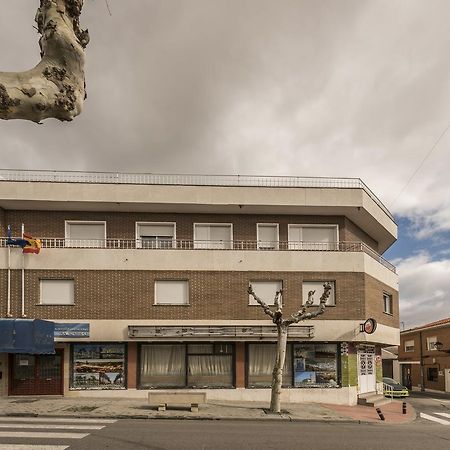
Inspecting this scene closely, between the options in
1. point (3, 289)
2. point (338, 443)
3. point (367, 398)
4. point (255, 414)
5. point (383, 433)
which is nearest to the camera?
point (338, 443)

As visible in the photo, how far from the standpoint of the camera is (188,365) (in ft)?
74.3

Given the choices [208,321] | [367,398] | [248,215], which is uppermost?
[248,215]

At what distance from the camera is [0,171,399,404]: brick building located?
22125 millimetres

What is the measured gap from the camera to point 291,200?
79.2ft

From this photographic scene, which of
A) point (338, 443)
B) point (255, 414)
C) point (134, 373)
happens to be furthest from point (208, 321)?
point (338, 443)

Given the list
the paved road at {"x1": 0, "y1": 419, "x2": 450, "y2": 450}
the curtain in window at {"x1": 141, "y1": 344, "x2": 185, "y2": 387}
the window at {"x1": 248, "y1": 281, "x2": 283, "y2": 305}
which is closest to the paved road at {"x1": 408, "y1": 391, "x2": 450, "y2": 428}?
the paved road at {"x1": 0, "y1": 419, "x2": 450, "y2": 450}

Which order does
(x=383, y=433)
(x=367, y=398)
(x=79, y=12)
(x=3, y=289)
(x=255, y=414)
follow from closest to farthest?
(x=79, y=12), (x=383, y=433), (x=255, y=414), (x=3, y=289), (x=367, y=398)

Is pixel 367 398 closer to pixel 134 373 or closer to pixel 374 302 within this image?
pixel 374 302

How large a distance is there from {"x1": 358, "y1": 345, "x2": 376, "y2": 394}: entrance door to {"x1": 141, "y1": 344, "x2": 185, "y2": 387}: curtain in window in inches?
337

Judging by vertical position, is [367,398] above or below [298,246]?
below

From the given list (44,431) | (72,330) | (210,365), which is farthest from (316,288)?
(44,431)

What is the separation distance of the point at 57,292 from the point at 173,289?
16.4ft

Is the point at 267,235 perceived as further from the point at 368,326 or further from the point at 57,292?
the point at 57,292

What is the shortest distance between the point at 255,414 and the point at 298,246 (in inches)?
366
